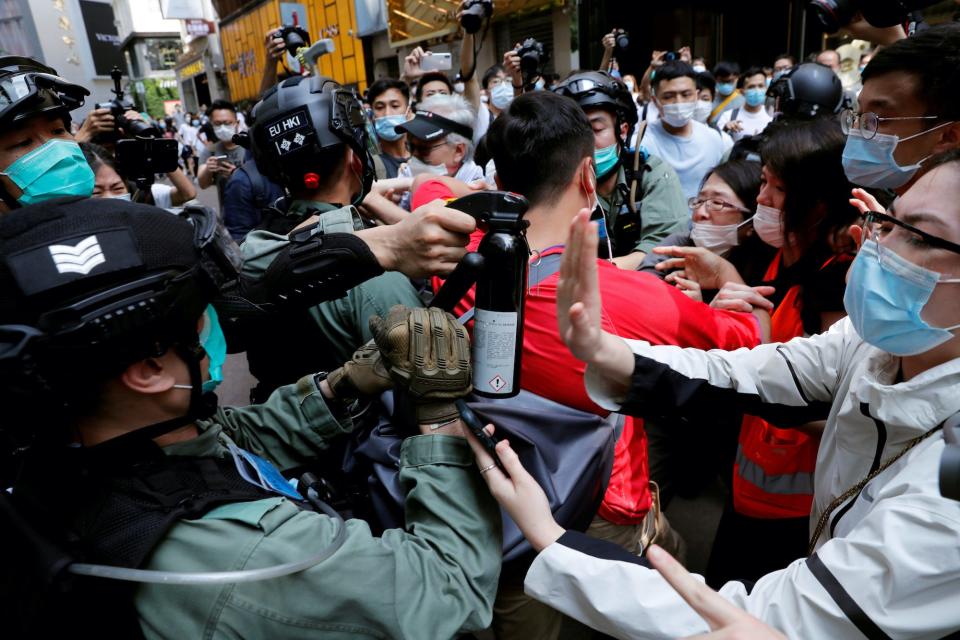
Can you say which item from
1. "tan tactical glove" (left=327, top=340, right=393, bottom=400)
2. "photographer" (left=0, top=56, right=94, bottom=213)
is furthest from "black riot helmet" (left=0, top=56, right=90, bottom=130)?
"tan tactical glove" (left=327, top=340, right=393, bottom=400)

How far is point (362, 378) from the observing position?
5.19 feet

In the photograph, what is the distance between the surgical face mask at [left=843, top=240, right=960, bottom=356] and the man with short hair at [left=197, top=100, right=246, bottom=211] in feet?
17.9

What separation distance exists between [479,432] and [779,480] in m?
1.20

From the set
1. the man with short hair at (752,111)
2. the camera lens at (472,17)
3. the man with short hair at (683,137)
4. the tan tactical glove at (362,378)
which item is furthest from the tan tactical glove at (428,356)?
the man with short hair at (752,111)

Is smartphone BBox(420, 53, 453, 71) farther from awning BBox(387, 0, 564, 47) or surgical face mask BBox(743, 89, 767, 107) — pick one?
awning BBox(387, 0, 564, 47)

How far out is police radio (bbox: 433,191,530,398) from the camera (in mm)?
1297

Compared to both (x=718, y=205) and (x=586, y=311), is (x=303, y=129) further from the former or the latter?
(x=718, y=205)

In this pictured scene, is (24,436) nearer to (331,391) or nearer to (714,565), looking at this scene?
(331,391)

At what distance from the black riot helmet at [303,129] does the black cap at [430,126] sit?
5.91 feet

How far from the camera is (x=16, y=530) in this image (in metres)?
0.96

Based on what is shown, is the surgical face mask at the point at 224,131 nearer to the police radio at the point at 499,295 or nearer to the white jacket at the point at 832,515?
the police radio at the point at 499,295

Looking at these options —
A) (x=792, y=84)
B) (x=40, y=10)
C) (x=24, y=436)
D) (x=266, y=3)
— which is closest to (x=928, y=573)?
(x=24, y=436)

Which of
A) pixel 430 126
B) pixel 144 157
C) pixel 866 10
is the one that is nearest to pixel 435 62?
pixel 430 126

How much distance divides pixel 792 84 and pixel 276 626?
3.96 metres
